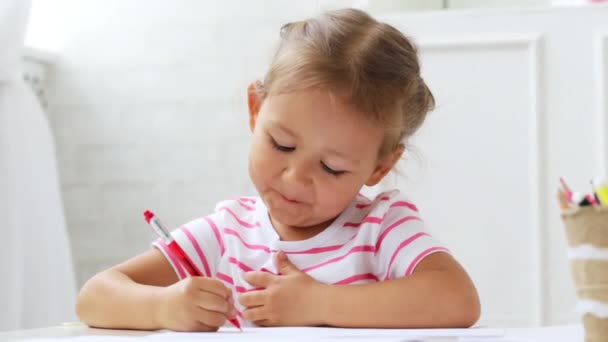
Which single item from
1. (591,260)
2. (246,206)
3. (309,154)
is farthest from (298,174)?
(591,260)

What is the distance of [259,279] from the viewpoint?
996 mm

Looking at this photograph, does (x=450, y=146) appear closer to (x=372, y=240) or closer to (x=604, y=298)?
(x=372, y=240)

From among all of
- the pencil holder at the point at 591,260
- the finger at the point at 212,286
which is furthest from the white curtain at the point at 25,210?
the pencil holder at the point at 591,260

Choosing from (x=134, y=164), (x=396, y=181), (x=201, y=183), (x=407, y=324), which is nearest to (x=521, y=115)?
(x=396, y=181)

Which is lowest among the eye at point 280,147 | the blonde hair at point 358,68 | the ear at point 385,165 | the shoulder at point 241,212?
the shoulder at point 241,212

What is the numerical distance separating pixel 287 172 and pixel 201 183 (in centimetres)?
150

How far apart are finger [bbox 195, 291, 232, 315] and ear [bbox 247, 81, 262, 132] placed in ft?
1.00

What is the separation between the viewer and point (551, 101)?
6.88 feet

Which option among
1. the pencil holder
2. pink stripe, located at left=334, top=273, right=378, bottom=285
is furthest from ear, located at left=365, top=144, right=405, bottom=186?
the pencil holder

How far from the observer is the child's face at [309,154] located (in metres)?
1.03

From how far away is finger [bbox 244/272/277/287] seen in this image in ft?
3.26

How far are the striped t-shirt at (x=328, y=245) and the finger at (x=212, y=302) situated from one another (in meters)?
0.13

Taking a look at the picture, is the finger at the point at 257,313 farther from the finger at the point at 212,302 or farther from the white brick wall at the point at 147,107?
the white brick wall at the point at 147,107

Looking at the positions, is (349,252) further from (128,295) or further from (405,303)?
(128,295)
